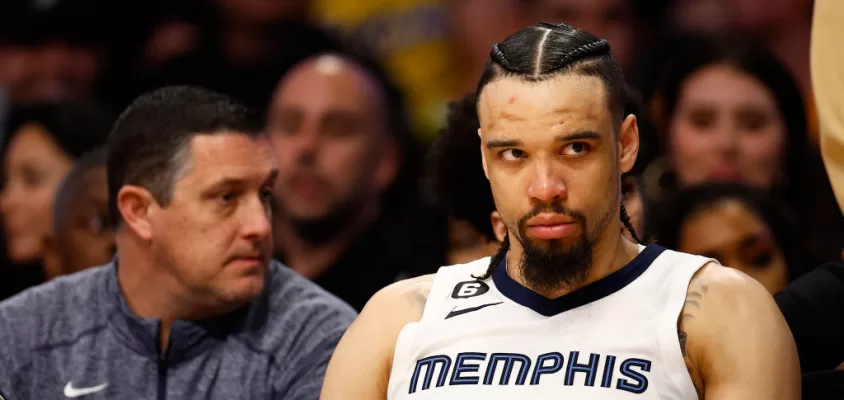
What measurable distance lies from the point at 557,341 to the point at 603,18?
8.23 feet

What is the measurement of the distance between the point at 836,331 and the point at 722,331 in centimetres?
51

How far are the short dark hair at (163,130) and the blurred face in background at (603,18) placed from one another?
1.77 m

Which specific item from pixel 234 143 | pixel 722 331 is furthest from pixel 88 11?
pixel 722 331

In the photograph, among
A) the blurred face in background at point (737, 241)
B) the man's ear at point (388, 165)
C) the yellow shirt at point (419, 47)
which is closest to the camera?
the blurred face in background at point (737, 241)

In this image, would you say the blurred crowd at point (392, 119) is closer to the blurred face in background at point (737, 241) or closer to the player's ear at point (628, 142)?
the blurred face in background at point (737, 241)

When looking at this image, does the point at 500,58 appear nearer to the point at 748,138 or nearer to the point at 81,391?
the point at 81,391

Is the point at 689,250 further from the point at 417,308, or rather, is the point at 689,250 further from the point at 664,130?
the point at 417,308

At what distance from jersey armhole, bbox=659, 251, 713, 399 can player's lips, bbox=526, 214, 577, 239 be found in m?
0.19

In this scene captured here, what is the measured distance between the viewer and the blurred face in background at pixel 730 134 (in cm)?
389

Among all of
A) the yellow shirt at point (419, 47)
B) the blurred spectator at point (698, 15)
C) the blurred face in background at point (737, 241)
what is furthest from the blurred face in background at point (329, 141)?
the blurred face in background at point (737, 241)

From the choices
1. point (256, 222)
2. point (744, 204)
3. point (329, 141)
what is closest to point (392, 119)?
point (329, 141)

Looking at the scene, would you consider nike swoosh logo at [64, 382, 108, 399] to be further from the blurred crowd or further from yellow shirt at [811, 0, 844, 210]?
yellow shirt at [811, 0, 844, 210]

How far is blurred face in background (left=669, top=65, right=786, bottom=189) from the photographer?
3887 mm

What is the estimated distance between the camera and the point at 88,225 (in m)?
3.79
